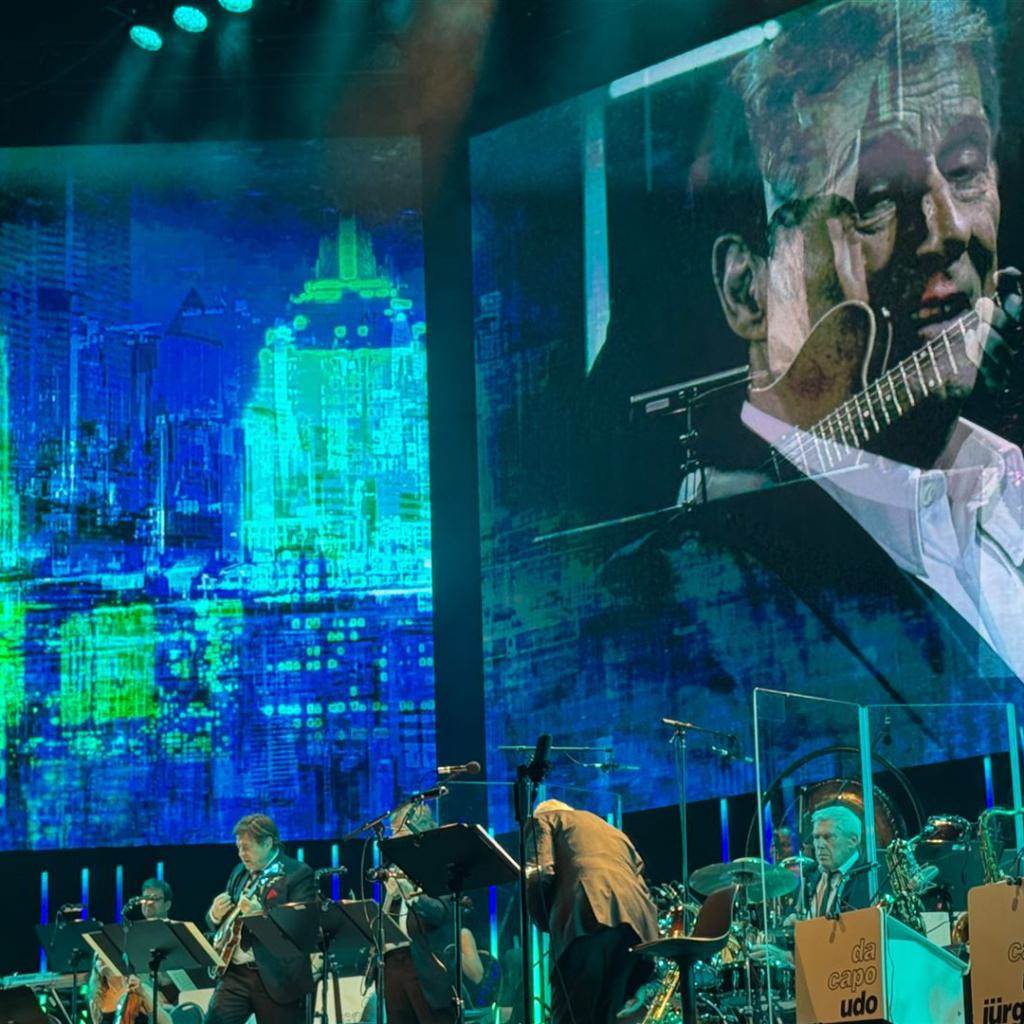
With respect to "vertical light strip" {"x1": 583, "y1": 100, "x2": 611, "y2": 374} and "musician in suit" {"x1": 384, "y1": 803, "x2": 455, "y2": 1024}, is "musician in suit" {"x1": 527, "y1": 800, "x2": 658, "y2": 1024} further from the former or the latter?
"vertical light strip" {"x1": 583, "y1": 100, "x2": 611, "y2": 374}

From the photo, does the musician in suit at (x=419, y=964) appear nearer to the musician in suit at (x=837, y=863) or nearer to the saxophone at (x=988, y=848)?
the musician in suit at (x=837, y=863)

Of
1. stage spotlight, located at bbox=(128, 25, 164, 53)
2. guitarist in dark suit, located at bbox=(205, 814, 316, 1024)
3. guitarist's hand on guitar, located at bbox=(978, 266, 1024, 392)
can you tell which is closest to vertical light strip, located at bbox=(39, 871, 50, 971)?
guitarist in dark suit, located at bbox=(205, 814, 316, 1024)

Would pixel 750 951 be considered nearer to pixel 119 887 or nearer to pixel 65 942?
pixel 65 942

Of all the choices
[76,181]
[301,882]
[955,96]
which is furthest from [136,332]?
[955,96]

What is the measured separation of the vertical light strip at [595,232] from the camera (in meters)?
11.3

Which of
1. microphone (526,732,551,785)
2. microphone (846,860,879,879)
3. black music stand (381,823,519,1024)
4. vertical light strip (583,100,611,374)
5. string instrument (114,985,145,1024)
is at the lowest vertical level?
string instrument (114,985,145,1024)

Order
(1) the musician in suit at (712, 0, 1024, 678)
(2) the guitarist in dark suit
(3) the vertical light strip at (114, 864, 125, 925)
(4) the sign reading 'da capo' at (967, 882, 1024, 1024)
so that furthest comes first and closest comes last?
(3) the vertical light strip at (114, 864, 125, 925) < (1) the musician in suit at (712, 0, 1024, 678) < (2) the guitarist in dark suit < (4) the sign reading 'da capo' at (967, 882, 1024, 1024)

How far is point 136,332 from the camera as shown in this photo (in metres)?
12.7

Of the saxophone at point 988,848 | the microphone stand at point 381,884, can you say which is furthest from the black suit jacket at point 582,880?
the saxophone at point 988,848

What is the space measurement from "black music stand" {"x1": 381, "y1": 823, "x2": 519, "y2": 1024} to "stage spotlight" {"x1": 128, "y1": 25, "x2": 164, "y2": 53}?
777cm

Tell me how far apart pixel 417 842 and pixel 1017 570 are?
164 inches

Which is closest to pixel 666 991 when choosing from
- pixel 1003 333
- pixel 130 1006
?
pixel 130 1006

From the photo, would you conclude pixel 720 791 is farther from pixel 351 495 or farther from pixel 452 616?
pixel 351 495

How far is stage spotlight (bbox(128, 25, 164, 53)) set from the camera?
40.3 ft
